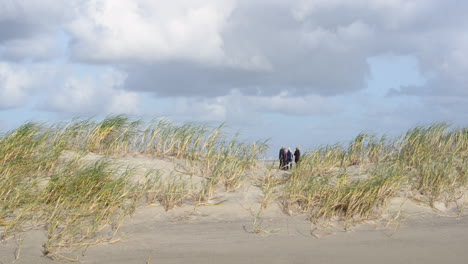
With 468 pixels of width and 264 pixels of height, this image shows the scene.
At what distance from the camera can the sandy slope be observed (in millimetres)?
5645

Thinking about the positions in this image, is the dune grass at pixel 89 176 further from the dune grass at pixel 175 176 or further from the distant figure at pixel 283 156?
the distant figure at pixel 283 156

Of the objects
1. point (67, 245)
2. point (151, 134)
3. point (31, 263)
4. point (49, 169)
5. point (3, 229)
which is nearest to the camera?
point (31, 263)

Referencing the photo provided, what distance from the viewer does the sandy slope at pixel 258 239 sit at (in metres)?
5.64

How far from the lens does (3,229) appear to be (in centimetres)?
625

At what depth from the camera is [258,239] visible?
6.25 m

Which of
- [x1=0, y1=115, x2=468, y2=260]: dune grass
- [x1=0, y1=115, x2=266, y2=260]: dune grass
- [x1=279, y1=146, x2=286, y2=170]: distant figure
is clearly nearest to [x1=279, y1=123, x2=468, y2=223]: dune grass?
[x1=0, y1=115, x2=468, y2=260]: dune grass

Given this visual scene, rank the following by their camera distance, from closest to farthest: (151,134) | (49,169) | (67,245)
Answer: (67,245)
(49,169)
(151,134)

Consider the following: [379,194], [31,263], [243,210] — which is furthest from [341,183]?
[31,263]

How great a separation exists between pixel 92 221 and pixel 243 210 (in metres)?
2.21

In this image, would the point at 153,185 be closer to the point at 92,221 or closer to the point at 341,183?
the point at 92,221

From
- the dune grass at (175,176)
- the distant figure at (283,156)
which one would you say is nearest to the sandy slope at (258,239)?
the dune grass at (175,176)

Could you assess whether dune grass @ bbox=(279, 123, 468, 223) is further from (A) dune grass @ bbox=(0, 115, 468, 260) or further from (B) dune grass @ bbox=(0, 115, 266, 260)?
(B) dune grass @ bbox=(0, 115, 266, 260)

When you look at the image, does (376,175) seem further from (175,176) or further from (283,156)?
(283,156)

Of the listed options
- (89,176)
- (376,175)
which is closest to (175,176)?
(89,176)
